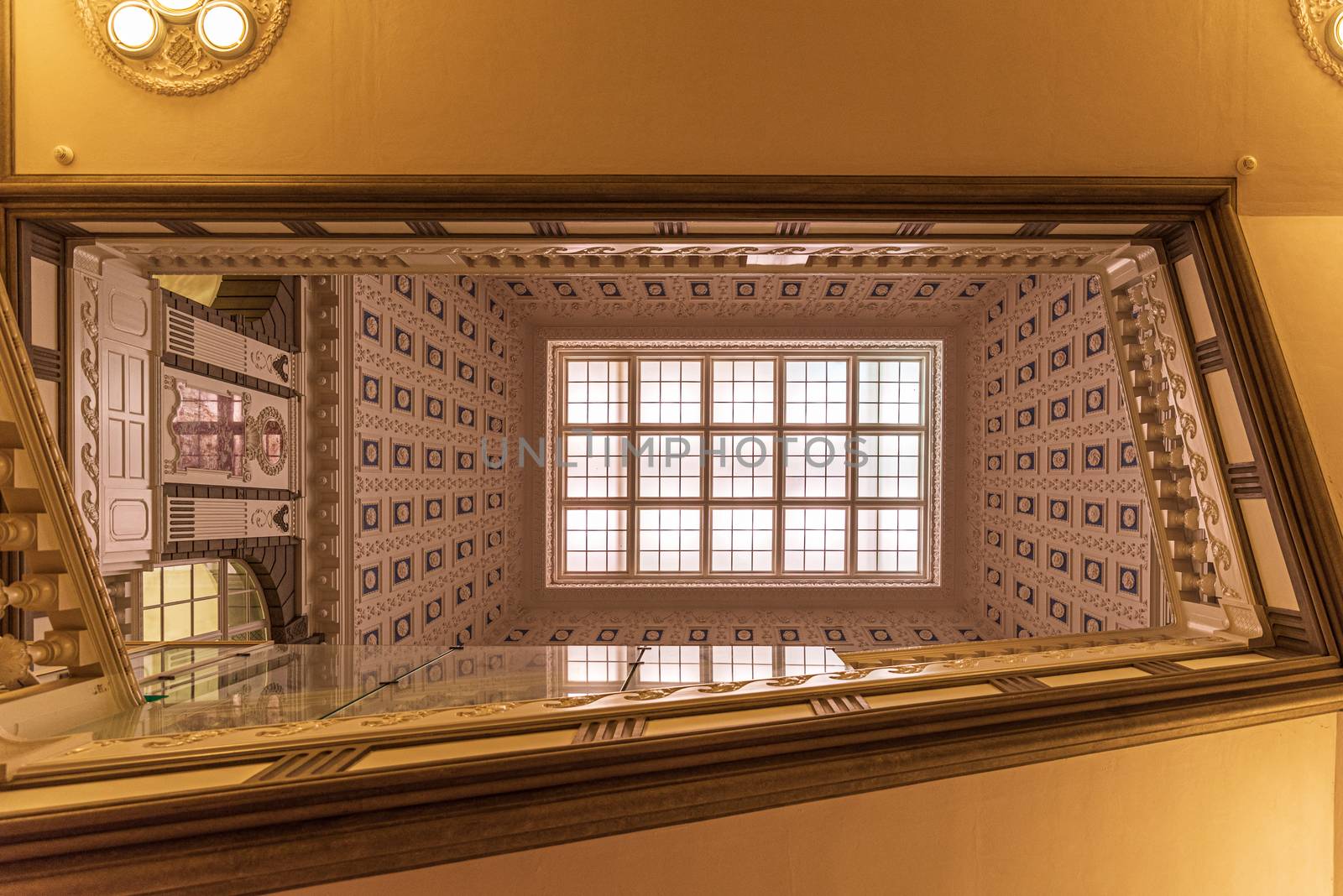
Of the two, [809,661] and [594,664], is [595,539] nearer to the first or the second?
[594,664]

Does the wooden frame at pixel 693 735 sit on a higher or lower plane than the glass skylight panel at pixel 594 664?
higher

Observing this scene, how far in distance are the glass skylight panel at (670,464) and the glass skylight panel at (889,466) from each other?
9.03 feet

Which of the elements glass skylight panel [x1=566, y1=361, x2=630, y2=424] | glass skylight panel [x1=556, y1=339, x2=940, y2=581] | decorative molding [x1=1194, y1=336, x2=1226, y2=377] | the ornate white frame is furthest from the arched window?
decorative molding [x1=1194, y1=336, x2=1226, y2=377]

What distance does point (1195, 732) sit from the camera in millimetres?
2277

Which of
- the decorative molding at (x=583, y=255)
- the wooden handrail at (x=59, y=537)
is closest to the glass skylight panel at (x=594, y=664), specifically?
the wooden handrail at (x=59, y=537)

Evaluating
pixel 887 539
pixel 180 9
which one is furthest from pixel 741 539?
pixel 180 9

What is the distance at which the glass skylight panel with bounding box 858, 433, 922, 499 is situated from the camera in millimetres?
9516

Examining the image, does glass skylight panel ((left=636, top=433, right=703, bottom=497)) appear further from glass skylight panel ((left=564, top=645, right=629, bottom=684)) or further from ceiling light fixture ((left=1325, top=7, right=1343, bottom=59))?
ceiling light fixture ((left=1325, top=7, right=1343, bottom=59))

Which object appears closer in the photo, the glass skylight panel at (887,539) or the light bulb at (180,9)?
the light bulb at (180,9)

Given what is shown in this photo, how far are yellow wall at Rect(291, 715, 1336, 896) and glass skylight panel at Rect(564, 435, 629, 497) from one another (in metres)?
7.96

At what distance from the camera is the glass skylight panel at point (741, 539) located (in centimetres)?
961

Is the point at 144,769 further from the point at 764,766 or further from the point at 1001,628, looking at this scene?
the point at 1001,628

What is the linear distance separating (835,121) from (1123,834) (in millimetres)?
3329

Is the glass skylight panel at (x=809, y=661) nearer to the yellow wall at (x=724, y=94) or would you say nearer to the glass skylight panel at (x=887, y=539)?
the yellow wall at (x=724, y=94)
